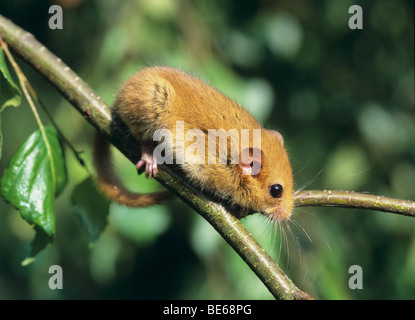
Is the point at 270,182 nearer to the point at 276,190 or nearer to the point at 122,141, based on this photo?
the point at 276,190

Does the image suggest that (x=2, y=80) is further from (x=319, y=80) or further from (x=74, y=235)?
(x=319, y=80)

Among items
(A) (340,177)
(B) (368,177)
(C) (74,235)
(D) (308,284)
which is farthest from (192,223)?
(B) (368,177)

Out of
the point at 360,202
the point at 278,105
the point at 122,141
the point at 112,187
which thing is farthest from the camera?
the point at 278,105

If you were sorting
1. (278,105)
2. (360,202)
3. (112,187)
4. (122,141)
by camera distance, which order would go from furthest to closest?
(278,105) → (112,187) → (122,141) → (360,202)

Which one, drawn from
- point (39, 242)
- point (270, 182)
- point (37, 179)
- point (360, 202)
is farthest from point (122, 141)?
point (360, 202)

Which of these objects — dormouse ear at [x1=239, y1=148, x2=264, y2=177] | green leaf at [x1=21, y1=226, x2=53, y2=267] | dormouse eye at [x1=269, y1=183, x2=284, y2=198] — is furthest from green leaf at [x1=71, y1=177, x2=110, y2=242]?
dormouse eye at [x1=269, y1=183, x2=284, y2=198]

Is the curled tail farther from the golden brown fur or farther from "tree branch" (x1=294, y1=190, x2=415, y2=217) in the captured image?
"tree branch" (x1=294, y1=190, x2=415, y2=217)

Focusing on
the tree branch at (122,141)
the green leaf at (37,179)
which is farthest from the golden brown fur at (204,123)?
the green leaf at (37,179)
